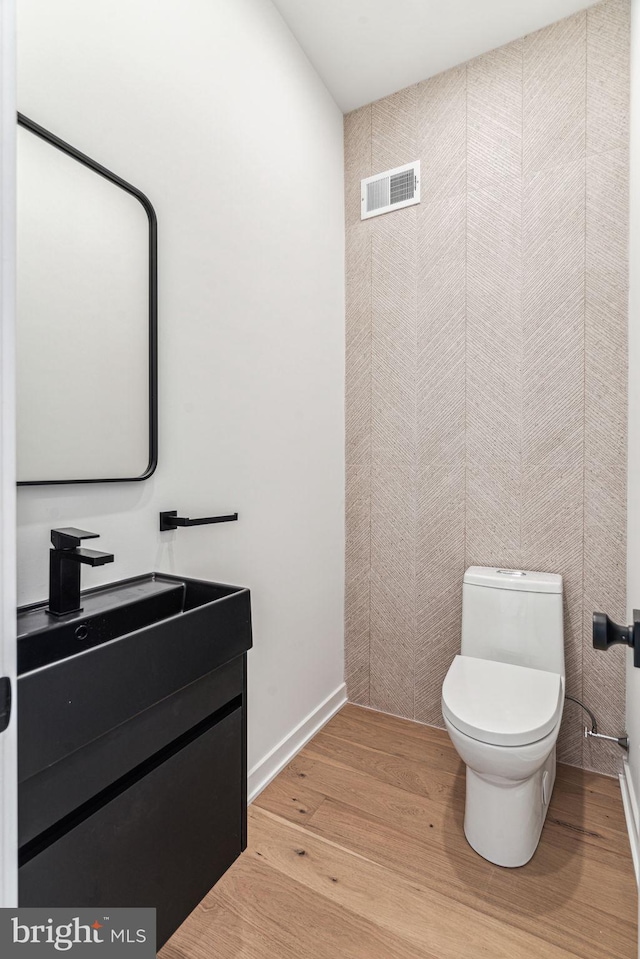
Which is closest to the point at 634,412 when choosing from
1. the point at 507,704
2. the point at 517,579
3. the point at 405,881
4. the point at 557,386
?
the point at 557,386

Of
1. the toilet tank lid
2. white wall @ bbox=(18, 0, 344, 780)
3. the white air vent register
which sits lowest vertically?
the toilet tank lid

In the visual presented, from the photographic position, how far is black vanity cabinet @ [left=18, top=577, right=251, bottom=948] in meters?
0.73

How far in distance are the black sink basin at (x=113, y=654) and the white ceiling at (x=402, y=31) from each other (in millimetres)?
2195

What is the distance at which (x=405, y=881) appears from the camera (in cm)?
140

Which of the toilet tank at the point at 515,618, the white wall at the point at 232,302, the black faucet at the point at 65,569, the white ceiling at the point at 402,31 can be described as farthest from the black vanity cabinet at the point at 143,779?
the white ceiling at the point at 402,31

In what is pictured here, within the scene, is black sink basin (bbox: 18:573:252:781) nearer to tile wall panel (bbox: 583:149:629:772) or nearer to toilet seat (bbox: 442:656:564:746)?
toilet seat (bbox: 442:656:564:746)

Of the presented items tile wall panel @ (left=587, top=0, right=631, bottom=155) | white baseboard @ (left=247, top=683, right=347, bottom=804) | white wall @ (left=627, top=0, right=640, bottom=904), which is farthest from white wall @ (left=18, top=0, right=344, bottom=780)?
white wall @ (left=627, top=0, right=640, bottom=904)

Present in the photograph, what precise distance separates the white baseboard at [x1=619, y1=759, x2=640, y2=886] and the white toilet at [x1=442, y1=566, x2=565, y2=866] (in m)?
0.24

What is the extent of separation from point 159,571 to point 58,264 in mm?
800

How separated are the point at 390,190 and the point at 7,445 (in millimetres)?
2219

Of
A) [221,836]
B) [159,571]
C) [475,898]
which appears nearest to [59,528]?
[159,571]

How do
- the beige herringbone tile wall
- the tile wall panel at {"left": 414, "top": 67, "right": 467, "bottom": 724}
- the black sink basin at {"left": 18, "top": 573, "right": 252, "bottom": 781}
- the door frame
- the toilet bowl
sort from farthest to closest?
the tile wall panel at {"left": 414, "top": 67, "right": 467, "bottom": 724}
the beige herringbone tile wall
the toilet bowl
the black sink basin at {"left": 18, "top": 573, "right": 252, "bottom": 781}
the door frame

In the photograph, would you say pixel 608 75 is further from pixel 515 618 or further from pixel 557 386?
pixel 515 618

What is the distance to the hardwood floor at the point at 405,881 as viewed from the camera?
1225 millimetres
